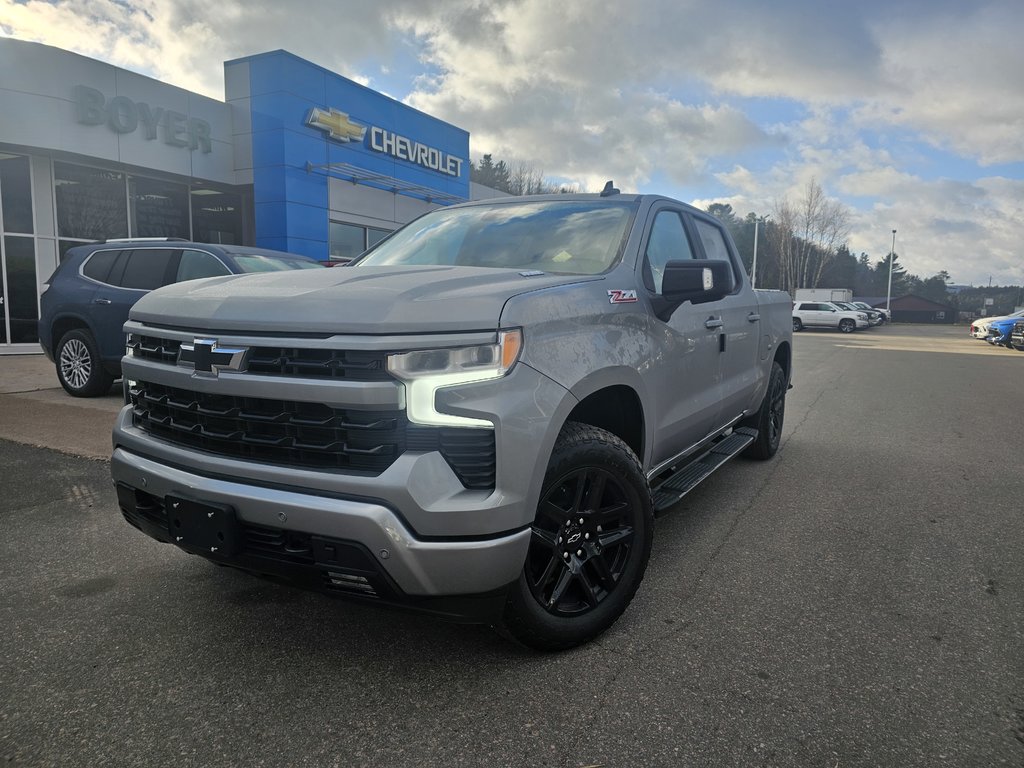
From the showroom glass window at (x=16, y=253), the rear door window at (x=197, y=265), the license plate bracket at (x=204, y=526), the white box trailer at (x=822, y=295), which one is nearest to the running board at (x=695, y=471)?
the license plate bracket at (x=204, y=526)

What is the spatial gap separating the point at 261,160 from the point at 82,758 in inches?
673

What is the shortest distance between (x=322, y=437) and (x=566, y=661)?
4.02 ft

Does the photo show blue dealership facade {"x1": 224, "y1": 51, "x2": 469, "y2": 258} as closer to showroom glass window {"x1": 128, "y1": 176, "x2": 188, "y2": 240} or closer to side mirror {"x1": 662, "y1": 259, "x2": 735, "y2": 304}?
showroom glass window {"x1": 128, "y1": 176, "x2": 188, "y2": 240}

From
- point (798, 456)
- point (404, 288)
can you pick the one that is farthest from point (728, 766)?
point (798, 456)

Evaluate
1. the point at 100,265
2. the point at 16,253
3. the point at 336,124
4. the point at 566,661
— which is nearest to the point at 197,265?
the point at 100,265

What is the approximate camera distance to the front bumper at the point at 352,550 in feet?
6.72

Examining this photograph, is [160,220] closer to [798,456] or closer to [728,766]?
[798,456]

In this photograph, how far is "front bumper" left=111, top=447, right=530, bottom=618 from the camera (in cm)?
205

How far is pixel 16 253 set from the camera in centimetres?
1393

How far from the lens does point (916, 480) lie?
5238 millimetres

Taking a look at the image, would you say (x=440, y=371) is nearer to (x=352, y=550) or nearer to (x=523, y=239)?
(x=352, y=550)

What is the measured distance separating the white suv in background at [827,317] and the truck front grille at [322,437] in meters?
40.0

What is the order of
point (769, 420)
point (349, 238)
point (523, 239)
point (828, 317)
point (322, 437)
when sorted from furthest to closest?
point (828, 317), point (349, 238), point (769, 420), point (523, 239), point (322, 437)

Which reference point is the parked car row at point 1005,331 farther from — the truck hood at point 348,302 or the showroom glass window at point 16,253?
the showroom glass window at point 16,253
